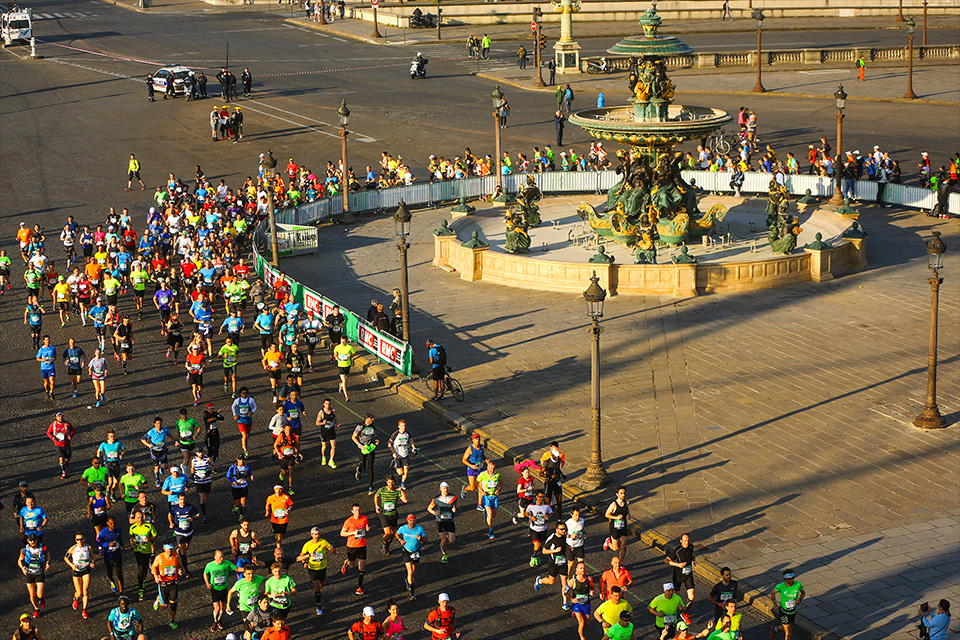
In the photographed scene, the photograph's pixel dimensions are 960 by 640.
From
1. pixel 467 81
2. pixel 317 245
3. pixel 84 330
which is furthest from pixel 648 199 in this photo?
pixel 467 81

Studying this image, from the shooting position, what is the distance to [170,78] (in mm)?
66562

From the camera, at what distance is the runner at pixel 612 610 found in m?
16.5

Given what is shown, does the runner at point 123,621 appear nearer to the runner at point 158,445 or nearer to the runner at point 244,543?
the runner at point 244,543

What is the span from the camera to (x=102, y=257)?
111 feet

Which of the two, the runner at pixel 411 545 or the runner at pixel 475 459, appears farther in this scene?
the runner at pixel 475 459

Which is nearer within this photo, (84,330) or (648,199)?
(84,330)

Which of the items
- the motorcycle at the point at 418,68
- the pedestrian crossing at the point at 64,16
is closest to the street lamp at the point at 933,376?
the motorcycle at the point at 418,68

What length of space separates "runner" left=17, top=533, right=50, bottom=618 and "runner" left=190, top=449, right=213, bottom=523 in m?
3.30

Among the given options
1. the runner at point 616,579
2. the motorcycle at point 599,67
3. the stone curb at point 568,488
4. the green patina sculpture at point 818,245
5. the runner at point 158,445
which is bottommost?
the stone curb at point 568,488

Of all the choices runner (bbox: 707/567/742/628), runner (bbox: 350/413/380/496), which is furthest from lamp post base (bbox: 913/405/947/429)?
runner (bbox: 350/413/380/496)

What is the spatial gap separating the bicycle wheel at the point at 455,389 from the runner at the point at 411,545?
7.86 metres

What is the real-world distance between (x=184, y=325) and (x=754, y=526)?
17.1 metres

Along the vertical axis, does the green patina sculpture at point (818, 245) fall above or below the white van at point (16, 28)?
below

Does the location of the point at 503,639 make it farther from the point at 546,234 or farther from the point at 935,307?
the point at 546,234
